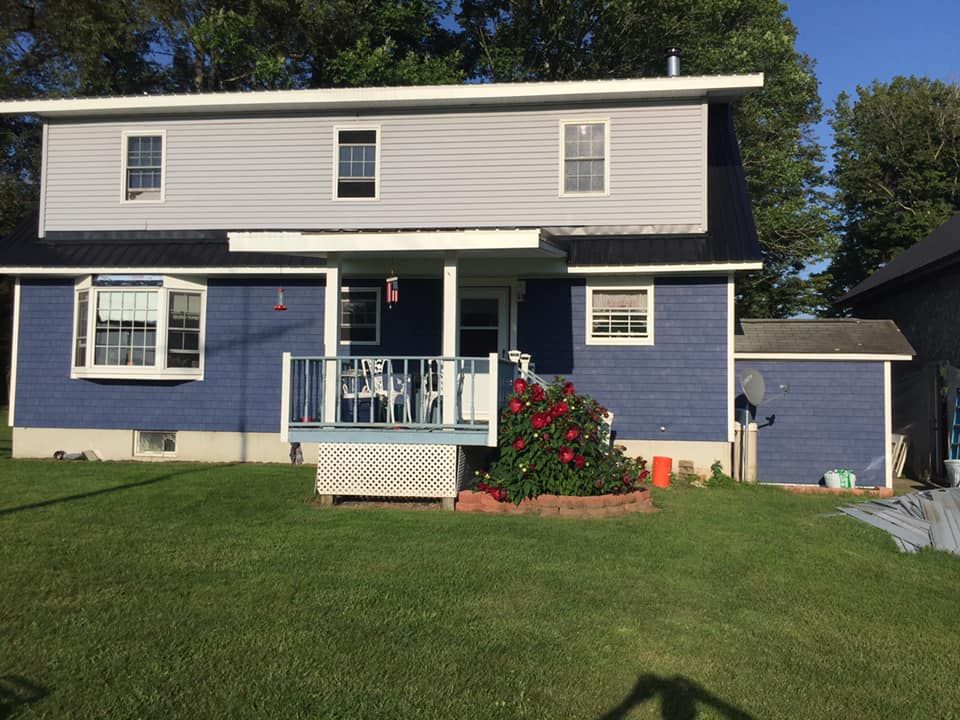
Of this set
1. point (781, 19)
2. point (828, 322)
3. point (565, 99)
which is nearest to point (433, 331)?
point (565, 99)

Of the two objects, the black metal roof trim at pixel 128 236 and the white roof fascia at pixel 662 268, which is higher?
the black metal roof trim at pixel 128 236

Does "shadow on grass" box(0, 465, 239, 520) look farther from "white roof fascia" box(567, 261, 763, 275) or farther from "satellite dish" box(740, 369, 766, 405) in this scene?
"satellite dish" box(740, 369, 766, 405)

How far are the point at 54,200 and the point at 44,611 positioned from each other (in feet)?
32.6

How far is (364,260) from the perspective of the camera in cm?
1056

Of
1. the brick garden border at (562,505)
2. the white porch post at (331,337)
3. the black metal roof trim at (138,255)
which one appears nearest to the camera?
the brick garden border at (562,505)

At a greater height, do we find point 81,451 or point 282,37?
point 282,37

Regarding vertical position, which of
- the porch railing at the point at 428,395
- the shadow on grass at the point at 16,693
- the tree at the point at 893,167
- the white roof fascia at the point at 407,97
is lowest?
the shadow on grass at the point at 16,693

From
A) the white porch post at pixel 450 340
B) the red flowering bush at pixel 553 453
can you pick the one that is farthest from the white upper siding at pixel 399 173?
the red flowering bush at pixel 553 453

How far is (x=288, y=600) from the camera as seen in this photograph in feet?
16.9

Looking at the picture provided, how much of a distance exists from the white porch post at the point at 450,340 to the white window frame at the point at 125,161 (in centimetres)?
587

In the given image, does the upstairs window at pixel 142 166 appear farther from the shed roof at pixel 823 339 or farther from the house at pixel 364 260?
the shed roof at pixel 823 339

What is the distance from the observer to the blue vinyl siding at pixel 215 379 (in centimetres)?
1193

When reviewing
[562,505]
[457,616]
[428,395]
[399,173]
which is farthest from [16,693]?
[399,173]

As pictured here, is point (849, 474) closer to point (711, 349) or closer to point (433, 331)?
point (711, 349)
